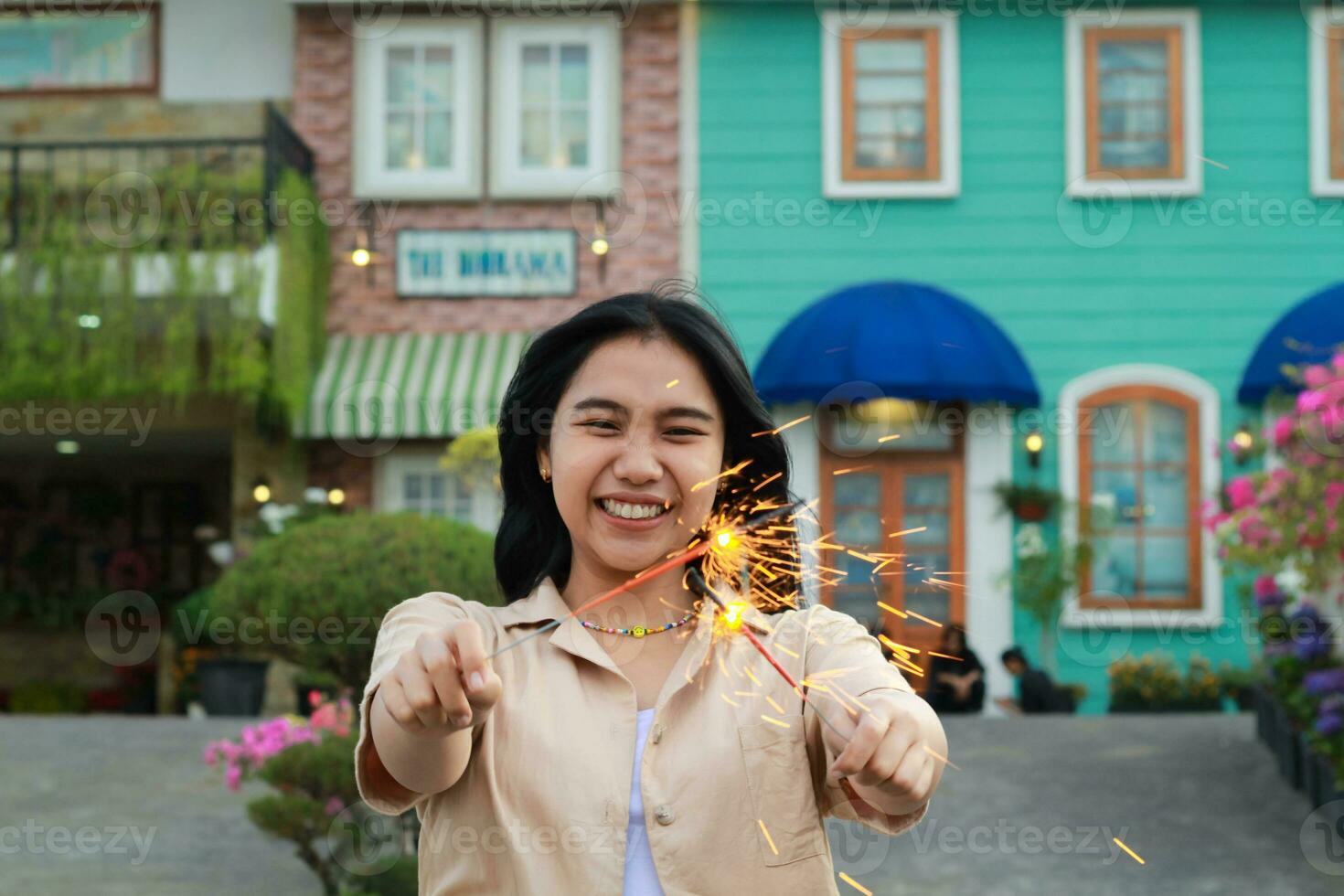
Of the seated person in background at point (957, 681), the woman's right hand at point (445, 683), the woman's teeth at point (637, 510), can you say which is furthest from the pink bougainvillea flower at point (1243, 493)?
the woman's right hand at point (445, 683)

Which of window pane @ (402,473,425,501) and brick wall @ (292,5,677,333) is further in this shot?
window pane @ (402,473,425,501)

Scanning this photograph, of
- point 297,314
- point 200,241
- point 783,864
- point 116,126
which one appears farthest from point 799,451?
point 783,864

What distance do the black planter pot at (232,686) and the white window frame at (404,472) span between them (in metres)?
1.54

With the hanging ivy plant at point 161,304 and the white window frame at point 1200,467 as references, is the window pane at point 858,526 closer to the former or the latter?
the white window frame at point 1200,467

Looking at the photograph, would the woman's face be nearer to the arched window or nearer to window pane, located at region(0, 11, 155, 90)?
the arched window

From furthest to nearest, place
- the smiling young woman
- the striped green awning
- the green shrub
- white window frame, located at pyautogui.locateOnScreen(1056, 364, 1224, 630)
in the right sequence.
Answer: white window frame, located at pyautogui.locateOnScreen(1056, 364, 1224, 630)
the striped green awning
the green shrub
the smiling young woman

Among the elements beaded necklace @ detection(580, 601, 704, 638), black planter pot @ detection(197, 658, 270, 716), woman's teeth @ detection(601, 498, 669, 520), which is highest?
woman's teeth @ detection(601, 498, 669, 520)

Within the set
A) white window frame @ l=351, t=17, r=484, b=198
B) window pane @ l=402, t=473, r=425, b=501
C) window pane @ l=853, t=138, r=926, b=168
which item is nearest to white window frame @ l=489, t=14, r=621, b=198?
white window frame @ l=351, t=17, r=484, b=198

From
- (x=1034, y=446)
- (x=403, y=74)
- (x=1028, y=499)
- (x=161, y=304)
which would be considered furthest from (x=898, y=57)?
(x=161, y=304)

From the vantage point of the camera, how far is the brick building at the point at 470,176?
11.2 meters

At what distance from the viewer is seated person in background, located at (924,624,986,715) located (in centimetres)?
901

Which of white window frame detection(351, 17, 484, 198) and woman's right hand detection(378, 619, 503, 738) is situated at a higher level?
white window frame detection(351, 17, 484, 198)

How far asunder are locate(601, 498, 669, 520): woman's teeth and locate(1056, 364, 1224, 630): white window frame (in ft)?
31.4

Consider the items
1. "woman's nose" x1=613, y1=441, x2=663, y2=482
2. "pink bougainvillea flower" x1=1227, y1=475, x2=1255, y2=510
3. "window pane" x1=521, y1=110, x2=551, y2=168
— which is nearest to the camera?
"woman's nose" x1=613, y1=441, x2=663, y2=482
